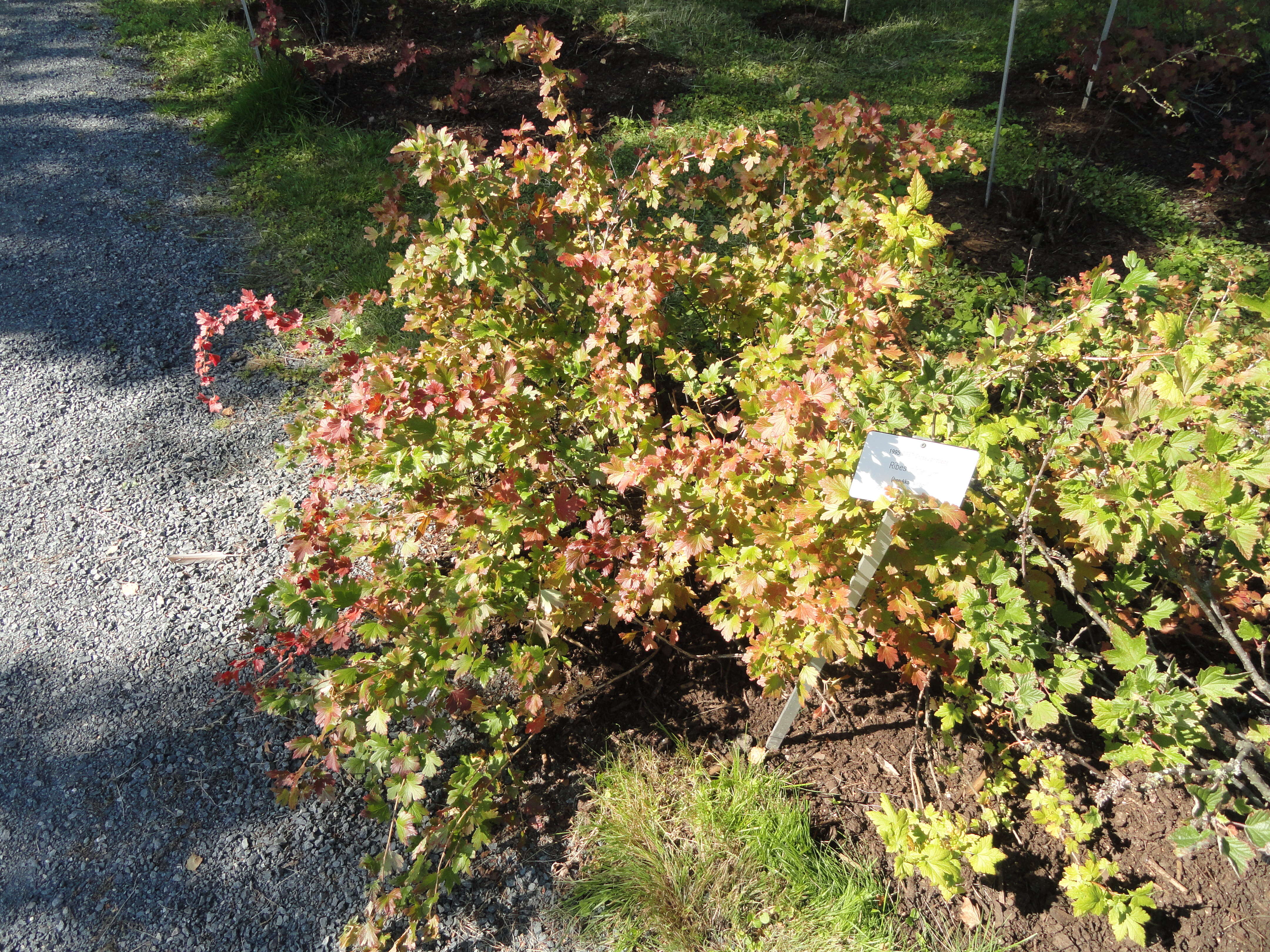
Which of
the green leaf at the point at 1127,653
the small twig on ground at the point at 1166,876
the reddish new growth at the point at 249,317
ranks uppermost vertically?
the reddish new growth at the point at 249,317

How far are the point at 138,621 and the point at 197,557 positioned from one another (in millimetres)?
296

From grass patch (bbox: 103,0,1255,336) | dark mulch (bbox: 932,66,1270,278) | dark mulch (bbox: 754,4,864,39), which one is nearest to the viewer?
dark mulch (bbox: 932,66,1270,278)

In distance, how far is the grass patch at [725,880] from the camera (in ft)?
6.11

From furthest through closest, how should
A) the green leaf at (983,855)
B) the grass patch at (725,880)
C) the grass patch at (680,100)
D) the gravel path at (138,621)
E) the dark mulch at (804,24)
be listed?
the dark mulch at (804,24)
the grass patch at (680,100)
the gravel path at (138,621)
the grass patch at (725,880)
the green leaf at (983,855)

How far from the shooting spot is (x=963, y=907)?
1.91 meters

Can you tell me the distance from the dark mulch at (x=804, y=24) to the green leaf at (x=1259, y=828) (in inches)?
277

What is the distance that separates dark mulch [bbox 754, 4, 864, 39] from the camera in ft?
22.5

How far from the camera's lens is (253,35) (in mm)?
5930

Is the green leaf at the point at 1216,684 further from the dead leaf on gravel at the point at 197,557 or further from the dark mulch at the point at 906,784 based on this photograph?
the dead leaf on gravel at the point at 197,557

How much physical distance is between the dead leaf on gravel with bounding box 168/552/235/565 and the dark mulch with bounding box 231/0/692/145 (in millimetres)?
3636

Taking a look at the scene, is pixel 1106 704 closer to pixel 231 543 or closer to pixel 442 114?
pixel 231 543

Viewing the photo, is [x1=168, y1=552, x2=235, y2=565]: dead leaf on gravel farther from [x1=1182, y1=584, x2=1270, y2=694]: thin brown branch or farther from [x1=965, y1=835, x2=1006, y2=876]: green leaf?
[x1=1182, y1=584, x2=1270, y2=694]: thin brown branch

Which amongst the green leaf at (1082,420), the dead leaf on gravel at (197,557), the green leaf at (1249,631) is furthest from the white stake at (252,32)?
the green leaf at (1249,631)

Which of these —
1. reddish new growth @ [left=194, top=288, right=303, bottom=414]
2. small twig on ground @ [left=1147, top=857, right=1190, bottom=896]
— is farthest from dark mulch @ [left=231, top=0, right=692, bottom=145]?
small twig on ground @ [left=1147, top=857, right=1190, bottom=896]
